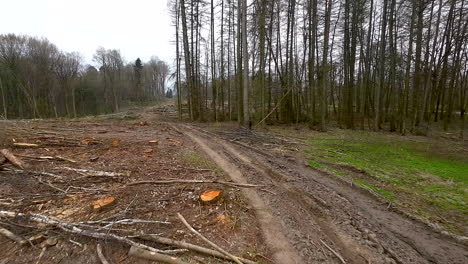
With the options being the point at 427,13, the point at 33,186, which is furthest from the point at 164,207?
the point at 427,13

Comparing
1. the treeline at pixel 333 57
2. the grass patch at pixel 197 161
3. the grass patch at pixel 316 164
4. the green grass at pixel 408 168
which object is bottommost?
the green grass at pixel 408 168

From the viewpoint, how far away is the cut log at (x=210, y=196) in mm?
3732

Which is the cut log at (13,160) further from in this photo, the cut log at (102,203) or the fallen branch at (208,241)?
the fallen branch at (208,241)

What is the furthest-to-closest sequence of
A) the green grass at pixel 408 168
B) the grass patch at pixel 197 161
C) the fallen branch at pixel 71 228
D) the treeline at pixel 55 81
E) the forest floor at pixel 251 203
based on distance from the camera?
the treeline at pixel 55 81 → the grass patch at pixel 197 161 → the green grass at pixel 408 168 → the forest floor at pixel 251 203 → the fallen branch at pixel 71 228

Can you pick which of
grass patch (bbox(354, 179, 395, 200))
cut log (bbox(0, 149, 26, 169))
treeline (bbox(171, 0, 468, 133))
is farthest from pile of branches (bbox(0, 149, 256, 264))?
treeline (bbox(171, 0, 468, 133))

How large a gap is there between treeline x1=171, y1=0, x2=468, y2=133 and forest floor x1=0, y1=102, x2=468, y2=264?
7.33 metres

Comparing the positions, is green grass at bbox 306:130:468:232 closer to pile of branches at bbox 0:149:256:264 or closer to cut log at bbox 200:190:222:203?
cut log at bbox 200:190:222:203

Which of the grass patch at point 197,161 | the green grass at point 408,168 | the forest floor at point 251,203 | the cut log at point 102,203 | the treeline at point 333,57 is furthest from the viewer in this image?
the treeline at point 333,57

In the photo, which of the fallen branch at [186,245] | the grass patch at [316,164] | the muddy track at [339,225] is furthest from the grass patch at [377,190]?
the fallen branch at [186,245]

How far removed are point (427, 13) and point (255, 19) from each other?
11.9 m

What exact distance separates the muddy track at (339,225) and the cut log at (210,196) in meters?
0.77

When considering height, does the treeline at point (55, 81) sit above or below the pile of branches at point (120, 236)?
above

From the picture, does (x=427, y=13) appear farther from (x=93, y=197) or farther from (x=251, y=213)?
(x=93, y=197)

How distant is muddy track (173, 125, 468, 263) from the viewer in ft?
9.20
